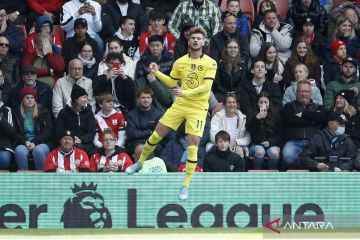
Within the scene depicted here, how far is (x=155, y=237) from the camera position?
18922 millimetres

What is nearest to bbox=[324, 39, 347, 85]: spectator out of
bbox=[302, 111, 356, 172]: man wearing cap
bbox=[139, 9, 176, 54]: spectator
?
bbox=[302, 111, 356, 172]: man wearing cap

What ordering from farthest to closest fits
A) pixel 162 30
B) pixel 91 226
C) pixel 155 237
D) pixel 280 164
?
1. pixel 162 30
2. pixel 280 164
3. pixel 91 226
4. pixel 155 237

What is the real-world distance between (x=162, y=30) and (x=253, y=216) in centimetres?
461

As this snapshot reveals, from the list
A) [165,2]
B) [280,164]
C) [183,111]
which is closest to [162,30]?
[165,2]

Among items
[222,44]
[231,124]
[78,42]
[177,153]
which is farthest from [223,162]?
[78,42]

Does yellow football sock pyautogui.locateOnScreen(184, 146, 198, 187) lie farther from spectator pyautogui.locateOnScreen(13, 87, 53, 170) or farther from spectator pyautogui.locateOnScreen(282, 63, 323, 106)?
spectator pyautogui.locateOnScreen(282, 63, 323, 106)

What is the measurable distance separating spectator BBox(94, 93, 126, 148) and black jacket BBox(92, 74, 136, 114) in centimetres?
35

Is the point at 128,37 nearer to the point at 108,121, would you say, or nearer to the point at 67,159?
the point at 108,121

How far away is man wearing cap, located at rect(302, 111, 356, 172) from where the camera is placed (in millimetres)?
21984

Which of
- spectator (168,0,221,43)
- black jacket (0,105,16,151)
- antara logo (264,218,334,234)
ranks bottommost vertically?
antara logo (264,218,334,234)

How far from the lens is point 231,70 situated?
2331 cm

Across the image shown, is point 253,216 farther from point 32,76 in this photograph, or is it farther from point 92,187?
point 32,76

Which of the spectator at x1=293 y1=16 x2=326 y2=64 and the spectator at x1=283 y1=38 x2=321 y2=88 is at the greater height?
the spectator at x1=293 y1=16 x2=326 y2=64

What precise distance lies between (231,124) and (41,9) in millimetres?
4364
